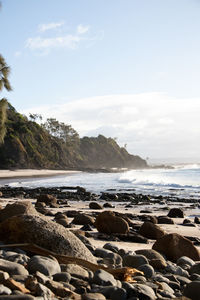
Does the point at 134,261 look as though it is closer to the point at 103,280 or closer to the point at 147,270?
the point at 147,270

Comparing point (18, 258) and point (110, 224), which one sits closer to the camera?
point (18, 258)

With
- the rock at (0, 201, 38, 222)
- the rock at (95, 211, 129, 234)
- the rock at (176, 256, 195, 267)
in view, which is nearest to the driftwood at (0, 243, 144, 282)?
the rock at (176, 256, 195, 267)

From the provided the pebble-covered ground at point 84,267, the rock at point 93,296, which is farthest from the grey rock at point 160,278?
the rock at point 93,296

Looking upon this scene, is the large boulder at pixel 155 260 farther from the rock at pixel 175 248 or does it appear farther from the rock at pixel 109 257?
the rock at pixel 175 248

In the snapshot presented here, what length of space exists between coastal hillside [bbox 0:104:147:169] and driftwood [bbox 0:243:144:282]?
50909mm

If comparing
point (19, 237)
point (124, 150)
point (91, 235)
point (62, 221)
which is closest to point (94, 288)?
point (19, 237)

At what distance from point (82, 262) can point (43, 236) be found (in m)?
0.66

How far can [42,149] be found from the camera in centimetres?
6888

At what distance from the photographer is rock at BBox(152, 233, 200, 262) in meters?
5.95

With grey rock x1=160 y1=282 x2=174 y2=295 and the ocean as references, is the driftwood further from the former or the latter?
the ocean

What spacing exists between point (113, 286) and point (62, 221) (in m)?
5.41

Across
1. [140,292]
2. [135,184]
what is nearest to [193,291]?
[140,292]

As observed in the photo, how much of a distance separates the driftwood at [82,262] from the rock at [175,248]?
6.32ft

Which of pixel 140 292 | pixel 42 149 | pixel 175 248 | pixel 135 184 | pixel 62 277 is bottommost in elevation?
pixel 135 184
